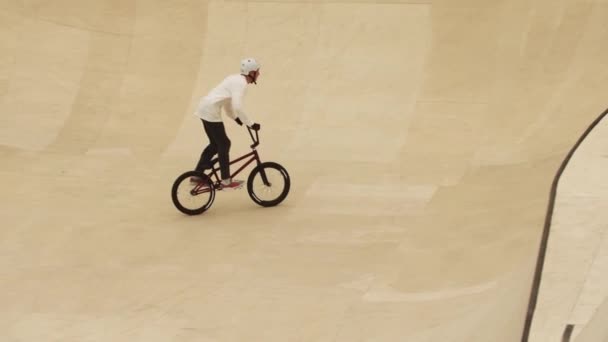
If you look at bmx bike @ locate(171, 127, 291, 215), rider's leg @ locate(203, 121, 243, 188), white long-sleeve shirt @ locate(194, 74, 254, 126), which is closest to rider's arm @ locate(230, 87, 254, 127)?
white long-sleeve shirt @ locate(194, 74, 254, 126)

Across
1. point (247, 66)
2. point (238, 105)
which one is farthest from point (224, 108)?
point (247, 66)

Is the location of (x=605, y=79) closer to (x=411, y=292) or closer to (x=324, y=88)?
(x=324, y=88)

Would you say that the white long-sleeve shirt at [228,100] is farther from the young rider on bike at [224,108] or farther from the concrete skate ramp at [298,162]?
the concrete skate ramp at [298,162]

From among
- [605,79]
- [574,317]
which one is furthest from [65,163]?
[574,317]

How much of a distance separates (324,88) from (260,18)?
6.75 ft

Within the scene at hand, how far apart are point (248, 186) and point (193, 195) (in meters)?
0.64

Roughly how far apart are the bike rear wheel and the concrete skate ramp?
0.51 ft

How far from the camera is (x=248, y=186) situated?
10.3m

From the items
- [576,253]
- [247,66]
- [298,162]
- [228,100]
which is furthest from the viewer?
[298,162]

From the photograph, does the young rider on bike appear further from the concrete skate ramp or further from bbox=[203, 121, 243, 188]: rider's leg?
the concrete skate ramp

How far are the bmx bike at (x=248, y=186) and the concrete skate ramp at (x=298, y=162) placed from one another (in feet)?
0.61

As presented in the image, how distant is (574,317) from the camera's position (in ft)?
17.4

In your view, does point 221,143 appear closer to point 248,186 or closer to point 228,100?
point 228,100

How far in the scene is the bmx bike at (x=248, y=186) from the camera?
32.9 feet
